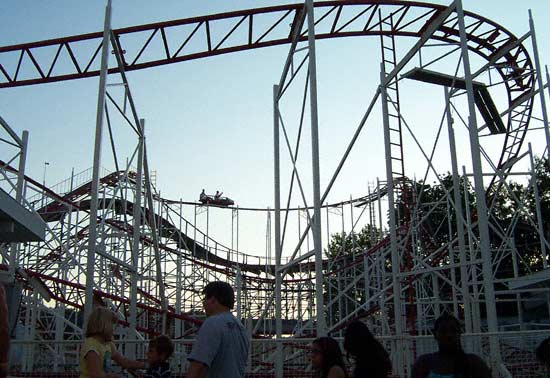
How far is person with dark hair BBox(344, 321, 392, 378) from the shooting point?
11.8ft

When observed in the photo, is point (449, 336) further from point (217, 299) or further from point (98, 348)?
point (98, 348)

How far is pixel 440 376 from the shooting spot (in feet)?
11.2

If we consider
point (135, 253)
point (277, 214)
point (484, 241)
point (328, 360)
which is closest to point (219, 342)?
point (328, 360)

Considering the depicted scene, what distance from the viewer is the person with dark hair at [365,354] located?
142 inches

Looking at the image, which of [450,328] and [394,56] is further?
[394,56]

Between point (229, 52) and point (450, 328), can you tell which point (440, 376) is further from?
point (229, 52)

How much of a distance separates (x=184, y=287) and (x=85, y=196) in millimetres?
5074

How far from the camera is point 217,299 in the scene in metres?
3.65

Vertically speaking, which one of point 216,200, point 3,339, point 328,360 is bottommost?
point 328,360

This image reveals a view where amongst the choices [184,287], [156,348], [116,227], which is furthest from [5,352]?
[184,287]

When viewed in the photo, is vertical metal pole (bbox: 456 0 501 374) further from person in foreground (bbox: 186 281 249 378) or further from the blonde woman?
the blonde woman

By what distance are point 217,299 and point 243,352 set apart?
14.7 inches

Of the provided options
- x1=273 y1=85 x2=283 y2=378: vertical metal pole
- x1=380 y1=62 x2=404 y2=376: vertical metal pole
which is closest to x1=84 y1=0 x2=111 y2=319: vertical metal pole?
x1=273 y1=85 x2=283 y2=378: vertical metal pole

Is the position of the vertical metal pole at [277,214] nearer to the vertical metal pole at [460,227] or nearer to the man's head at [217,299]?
the vertical metal pole at [460,227]
